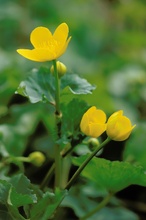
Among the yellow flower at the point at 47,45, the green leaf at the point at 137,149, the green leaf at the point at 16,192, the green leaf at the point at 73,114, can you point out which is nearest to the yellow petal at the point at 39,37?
the yellow flower at the point at 47,45

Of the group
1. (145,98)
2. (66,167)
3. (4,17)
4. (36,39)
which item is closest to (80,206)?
(66,167)

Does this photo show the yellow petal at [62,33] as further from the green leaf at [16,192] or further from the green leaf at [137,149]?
the green leaf at [137,149]

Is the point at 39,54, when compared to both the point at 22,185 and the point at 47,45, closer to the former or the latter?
the point at 47,45

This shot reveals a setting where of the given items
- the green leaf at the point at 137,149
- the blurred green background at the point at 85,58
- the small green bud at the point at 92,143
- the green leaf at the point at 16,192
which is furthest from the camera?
the blurred green background at the point at 85,58

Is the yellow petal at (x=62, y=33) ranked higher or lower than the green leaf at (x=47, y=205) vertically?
higher

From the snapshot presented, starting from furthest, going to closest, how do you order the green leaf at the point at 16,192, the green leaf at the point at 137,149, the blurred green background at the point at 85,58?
the blurred green background at the point at 85,58
the green leaf at the point at 137,149
the green leaf at the point at 16,192

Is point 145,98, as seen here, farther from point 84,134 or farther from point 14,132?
point 84,134

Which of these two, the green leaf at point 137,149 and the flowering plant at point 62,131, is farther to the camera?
the green leaf at point 137,149
